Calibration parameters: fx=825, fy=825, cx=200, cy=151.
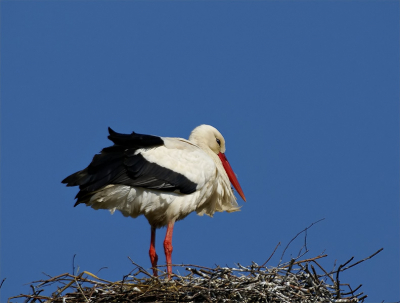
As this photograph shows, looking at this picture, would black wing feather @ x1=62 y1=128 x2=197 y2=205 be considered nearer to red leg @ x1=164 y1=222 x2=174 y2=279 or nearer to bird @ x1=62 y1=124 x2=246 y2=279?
bird @ x1=62 y1=124 x2=246 y2=279

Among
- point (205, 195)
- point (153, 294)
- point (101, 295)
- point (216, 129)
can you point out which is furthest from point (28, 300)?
point (216, 129)

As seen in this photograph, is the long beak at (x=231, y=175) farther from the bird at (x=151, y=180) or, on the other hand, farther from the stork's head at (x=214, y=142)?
the bird at (x=151, y=180)

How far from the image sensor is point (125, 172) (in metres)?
7.64

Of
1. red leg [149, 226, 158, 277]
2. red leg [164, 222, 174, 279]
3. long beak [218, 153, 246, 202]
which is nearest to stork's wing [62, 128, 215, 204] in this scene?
red leg [164, 222, 174, 279]

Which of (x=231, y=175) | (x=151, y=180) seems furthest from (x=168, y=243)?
(x=231, y=175)

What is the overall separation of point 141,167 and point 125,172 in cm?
16

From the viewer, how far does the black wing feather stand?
24.9 ft

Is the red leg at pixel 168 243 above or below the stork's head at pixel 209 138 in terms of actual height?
below

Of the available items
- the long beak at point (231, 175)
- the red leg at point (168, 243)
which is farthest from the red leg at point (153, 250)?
the long beak at point (231, 175)

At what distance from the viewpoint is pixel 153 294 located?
6.55 m

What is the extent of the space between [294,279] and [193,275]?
0.82m

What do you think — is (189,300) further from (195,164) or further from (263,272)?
(195,164)

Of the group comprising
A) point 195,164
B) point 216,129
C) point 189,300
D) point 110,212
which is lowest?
point 189,300

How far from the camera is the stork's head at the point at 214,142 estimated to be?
891 cm
